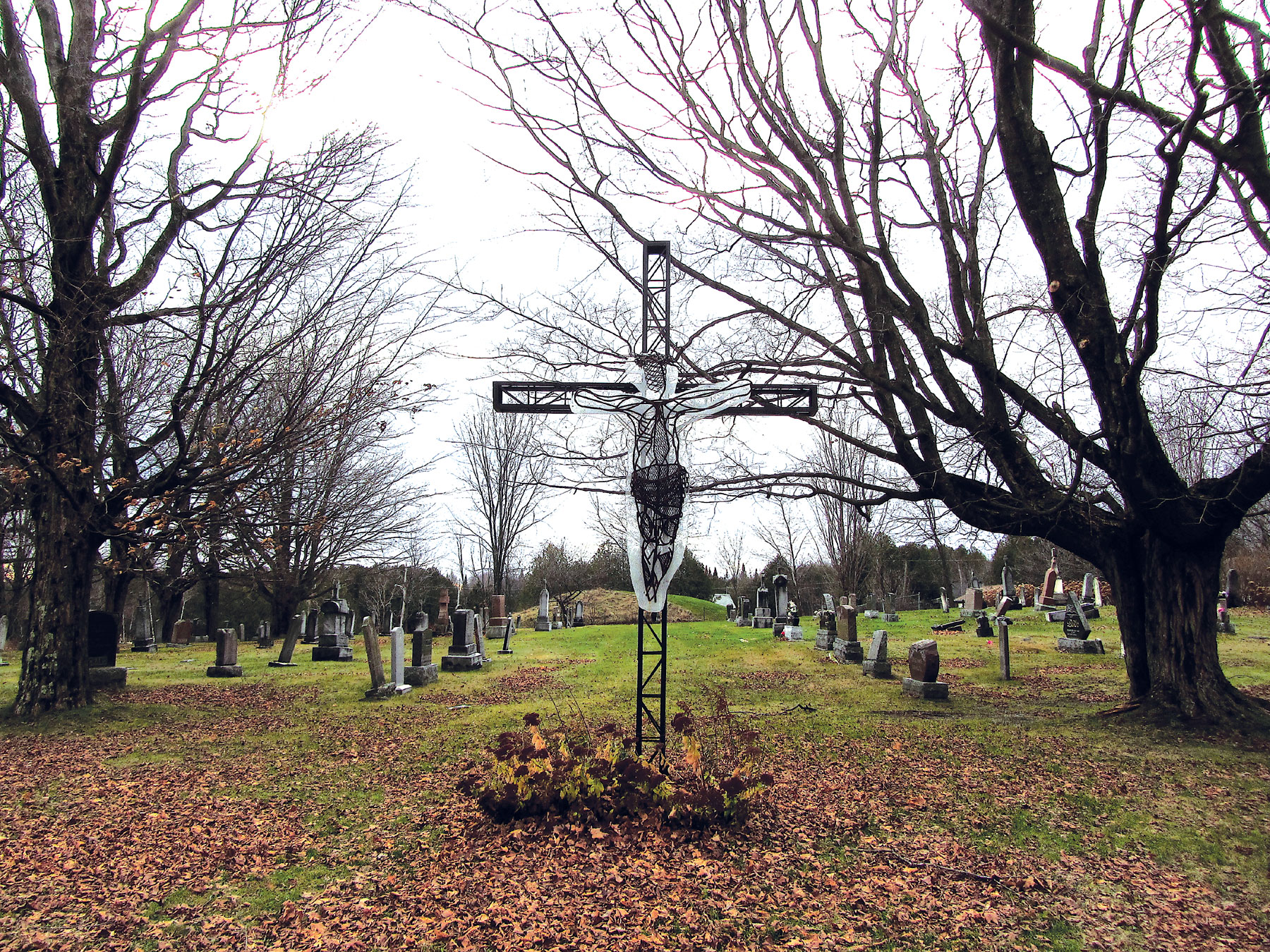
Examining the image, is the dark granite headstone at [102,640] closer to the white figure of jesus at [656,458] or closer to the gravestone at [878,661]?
the white figure of jesus at [656,458]

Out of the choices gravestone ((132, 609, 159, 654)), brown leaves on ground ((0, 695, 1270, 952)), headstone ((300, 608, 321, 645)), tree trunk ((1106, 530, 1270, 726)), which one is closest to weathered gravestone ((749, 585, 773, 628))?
headstone ((300, 608, 321, 645))

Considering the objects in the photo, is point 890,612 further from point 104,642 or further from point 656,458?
point 104,642

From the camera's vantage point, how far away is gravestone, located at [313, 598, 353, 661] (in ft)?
56.9

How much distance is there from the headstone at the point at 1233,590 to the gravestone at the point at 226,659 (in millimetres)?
27115

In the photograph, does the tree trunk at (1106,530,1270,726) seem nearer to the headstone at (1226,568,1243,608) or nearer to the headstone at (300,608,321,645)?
the headstone at (1226,568,1243,608)

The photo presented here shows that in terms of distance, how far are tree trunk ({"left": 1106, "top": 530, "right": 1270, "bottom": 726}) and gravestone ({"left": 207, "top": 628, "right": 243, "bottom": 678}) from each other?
14.5m

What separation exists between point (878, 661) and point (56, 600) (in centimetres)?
1232

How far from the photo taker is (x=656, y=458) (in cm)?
600

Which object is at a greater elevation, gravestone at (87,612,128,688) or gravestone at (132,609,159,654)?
Answer: gravestone at (87,612,128,688)

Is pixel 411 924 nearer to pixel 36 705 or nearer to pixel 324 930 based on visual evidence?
pixel 324 930

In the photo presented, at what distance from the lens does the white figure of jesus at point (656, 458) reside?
19.2ft

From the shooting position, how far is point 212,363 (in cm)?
958

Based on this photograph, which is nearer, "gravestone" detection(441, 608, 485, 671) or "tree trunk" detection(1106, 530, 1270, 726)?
"tree trunk" detection(1106, 530, 1270, 726)

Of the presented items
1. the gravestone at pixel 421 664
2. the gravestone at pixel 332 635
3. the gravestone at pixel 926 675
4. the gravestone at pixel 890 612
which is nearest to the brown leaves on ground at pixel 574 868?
the gravestone at pixel 926 675
